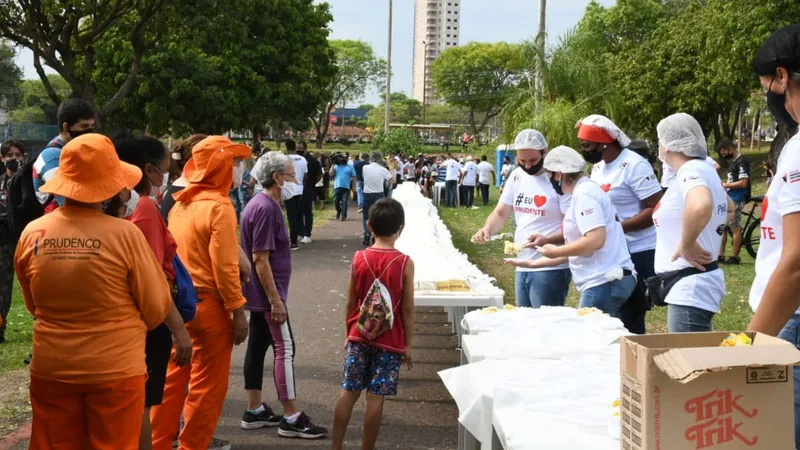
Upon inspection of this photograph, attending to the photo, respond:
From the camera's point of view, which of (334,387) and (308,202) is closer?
(334,387)

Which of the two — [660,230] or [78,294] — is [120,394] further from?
[660,230]

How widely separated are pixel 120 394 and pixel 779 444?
2.57m

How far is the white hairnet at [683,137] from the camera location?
4.78 meters

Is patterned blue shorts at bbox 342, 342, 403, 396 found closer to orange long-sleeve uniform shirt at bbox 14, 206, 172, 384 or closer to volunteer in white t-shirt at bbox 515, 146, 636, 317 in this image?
volunteer in white t-shirt at bbox 515, 146, 636, 317

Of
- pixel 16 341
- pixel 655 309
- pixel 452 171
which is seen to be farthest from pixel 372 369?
pixel 452 171

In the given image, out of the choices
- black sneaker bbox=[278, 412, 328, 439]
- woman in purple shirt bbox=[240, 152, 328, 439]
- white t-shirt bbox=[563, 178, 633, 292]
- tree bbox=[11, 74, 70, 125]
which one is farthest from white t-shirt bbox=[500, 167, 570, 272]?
tree bbox=[11, 74, 70, 125]

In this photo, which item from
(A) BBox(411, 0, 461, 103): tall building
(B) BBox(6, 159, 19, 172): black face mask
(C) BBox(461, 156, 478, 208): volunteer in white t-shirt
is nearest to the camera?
(B) BBox(6, 159, 19, 172): black face mask

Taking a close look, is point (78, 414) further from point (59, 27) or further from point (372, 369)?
point (59, 27)

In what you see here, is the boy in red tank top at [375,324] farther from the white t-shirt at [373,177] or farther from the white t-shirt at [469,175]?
the white t-shirt at [469,175]

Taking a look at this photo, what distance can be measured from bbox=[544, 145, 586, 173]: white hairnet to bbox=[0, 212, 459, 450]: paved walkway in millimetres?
1956

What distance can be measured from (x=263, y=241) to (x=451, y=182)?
2510 centimetres

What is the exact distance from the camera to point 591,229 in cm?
563

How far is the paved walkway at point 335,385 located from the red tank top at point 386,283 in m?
1.04

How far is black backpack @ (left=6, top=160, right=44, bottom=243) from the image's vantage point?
19.3 ft
